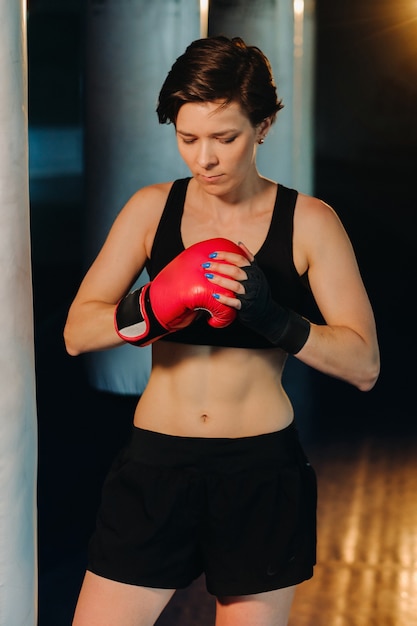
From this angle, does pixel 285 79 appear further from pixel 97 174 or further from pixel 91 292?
pixel 91 292

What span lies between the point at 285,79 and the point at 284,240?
15.0 ft

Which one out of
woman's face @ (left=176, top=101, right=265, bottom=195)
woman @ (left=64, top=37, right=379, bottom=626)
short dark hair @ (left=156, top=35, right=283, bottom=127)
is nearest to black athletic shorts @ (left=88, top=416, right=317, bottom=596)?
woman @ (left=64, top=37, right=379, bottom=626)

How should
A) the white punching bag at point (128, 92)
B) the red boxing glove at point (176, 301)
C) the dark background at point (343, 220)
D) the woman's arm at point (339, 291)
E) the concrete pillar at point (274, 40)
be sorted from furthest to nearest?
the concrete pillar at point (274, 40) → the white punching bag at point (128, 92) → the dark background at point (343, 220) → the woman's arm at point (339, 291) → the red boxing glove at point (176, 301)

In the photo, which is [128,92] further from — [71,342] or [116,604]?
[116,604]

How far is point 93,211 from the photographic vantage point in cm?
464

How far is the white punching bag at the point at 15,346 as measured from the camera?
5.57 ft

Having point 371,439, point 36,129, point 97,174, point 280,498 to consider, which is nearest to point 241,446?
point 280,498

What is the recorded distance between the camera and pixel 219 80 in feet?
5.36

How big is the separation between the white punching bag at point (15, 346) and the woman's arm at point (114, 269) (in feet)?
0.34

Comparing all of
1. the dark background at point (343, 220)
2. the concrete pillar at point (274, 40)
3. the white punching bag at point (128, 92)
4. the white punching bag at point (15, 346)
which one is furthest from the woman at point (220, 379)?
the concrete pillar at point (274, 40)

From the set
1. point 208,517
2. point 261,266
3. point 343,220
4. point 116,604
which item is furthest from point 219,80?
point 343,220

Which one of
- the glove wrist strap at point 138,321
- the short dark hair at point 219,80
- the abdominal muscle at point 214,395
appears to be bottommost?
the abdominal muscle at point 214,395

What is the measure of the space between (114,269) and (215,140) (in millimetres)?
296

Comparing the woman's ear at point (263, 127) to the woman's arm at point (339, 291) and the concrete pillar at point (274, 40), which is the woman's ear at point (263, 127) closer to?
the woman's arm at point (339, 291)
